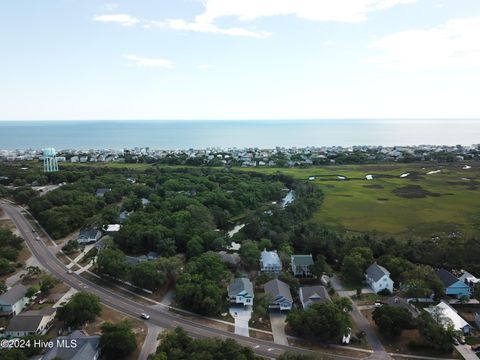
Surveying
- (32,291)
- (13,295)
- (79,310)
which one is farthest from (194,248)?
(13,295)

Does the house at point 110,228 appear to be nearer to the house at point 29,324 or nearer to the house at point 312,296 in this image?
the house at point 29,324

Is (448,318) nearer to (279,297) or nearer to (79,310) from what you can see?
(279,297)

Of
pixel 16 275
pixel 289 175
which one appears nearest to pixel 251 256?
pixel 16 275

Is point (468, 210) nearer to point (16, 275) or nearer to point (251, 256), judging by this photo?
point (251, 256)

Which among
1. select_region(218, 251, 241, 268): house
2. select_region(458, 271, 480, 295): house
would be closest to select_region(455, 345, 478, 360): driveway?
select_region(458, 271, 480, 295): house

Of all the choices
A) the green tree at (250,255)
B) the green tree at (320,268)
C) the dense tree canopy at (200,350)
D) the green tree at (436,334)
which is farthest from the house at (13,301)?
the green tree at (436,334)

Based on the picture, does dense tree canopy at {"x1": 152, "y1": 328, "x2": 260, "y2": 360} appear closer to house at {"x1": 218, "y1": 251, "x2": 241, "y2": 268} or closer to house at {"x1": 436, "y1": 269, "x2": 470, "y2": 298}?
house at {"x1": 218, "y1": 251, "x2": 241, "y2": 268}
